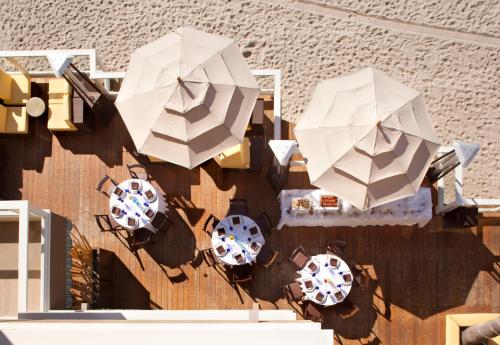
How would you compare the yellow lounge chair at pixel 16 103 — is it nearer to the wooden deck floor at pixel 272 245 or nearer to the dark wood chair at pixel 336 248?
the wooden deck floor at pixel 272 245

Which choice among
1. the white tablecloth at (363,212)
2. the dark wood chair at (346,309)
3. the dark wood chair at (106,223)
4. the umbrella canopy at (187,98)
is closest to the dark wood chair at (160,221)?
the dark wood chair at (106,223)

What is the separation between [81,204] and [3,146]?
182 cm

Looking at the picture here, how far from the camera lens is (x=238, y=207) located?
10055 millimetres

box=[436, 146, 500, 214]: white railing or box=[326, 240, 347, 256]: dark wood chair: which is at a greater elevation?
box=[436, 146, 500, 214]: white railing

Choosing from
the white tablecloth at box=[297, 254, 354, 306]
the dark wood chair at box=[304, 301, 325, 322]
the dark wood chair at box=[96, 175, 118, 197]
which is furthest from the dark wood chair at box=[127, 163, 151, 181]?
the dark wood chair at box=[304, 301, 325, 322]

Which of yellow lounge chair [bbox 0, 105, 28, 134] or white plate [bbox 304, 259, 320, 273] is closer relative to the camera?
white plate [bbox 304, 259, 320, 273]

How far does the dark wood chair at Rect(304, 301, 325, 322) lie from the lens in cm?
982

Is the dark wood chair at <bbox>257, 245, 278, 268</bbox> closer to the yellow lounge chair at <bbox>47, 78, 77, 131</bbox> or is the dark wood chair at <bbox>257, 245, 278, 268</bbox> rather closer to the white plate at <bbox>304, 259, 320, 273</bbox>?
the white plate at <bbox>304, 259, 320, 273</bbox>

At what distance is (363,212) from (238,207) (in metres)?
2.26

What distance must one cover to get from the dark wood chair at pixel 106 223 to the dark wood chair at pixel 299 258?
10.4 feet

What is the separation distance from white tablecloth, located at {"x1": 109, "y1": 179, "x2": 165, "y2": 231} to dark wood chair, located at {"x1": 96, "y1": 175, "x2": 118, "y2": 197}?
0.57 metres

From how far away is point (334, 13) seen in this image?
11672mm

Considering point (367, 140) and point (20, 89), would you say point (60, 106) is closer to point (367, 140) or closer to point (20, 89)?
point (20, 89)

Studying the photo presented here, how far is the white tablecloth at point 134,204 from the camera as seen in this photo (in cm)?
925
